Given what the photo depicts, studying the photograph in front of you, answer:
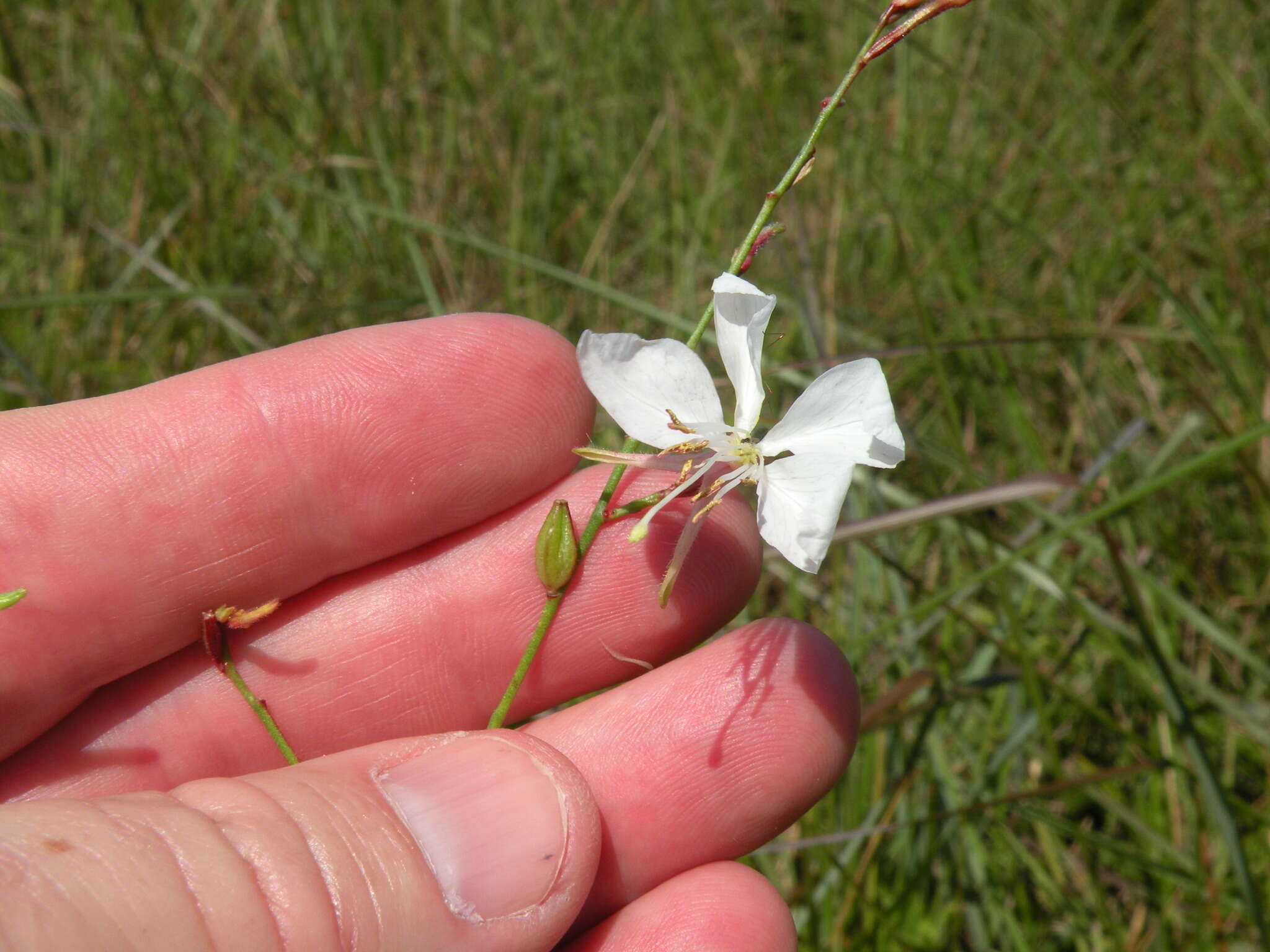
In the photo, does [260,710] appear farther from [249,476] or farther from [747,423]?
[747,423]

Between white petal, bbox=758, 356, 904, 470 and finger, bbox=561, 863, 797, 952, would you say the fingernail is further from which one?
white petal, bbox=758, 356, 904, 470

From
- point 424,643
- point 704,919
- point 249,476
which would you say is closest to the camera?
point 704,919

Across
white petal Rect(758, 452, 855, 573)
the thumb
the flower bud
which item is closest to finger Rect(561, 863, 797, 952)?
the thumb

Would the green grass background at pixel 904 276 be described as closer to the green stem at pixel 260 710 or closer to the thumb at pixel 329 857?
the thumb at pixel 329 857

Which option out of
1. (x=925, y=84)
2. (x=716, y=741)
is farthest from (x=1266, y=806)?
(x=925, y=84)

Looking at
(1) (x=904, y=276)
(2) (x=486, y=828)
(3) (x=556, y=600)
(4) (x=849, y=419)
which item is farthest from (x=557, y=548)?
(1) (x=904, y=276)
